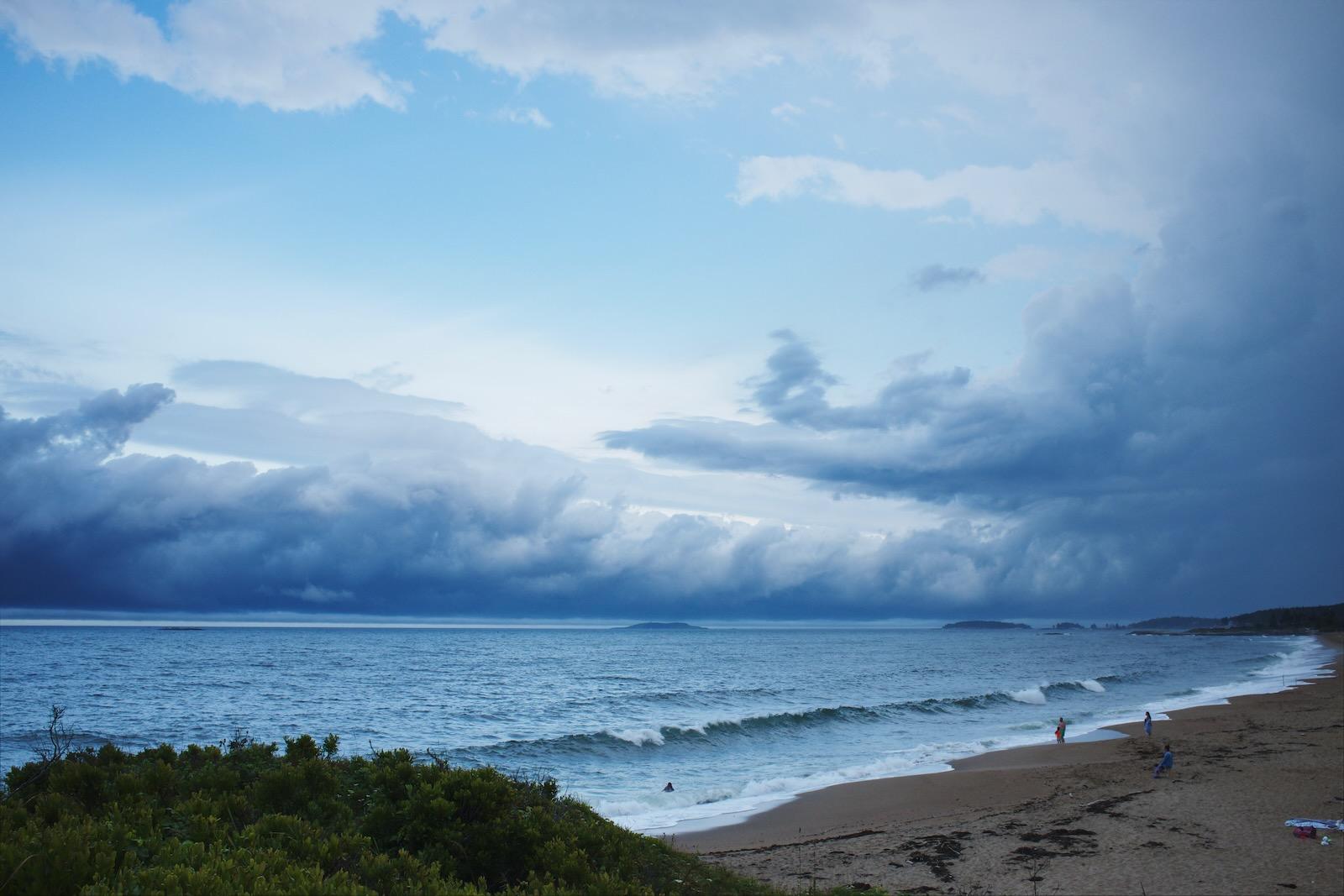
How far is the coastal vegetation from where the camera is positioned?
179 inches

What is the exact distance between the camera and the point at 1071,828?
1873cm

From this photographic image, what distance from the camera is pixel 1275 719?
37688 mm

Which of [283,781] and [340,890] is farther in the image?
[283,781]

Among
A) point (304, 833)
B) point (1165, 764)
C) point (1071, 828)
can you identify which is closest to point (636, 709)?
point (1165, 764)

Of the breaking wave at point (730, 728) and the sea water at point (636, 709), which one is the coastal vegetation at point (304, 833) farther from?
the breaking wave at point (730, 728)

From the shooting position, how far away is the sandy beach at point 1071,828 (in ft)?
49.0

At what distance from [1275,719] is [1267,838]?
26732mm

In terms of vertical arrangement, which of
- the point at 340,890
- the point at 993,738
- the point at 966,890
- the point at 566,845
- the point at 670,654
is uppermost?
the point at 340,890

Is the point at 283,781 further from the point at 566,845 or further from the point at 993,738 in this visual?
the point at 993,738

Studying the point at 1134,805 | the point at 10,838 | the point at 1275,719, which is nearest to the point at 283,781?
the point at 10,838

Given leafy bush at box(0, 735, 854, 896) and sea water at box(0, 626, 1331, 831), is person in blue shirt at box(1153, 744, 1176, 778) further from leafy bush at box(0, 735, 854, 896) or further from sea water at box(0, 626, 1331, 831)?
leafy bush at box(0, 735, 854, 896)

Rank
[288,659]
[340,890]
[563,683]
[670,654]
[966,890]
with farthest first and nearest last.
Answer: [670,654]
[288,659]
[563,683]
[966,890]
[340,890]

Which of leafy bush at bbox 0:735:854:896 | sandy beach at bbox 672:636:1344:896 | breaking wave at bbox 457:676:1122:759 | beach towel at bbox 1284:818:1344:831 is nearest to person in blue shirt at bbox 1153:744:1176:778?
sandy beach at bbox 672:636:1344:896

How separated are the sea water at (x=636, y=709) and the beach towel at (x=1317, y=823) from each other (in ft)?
40.8
